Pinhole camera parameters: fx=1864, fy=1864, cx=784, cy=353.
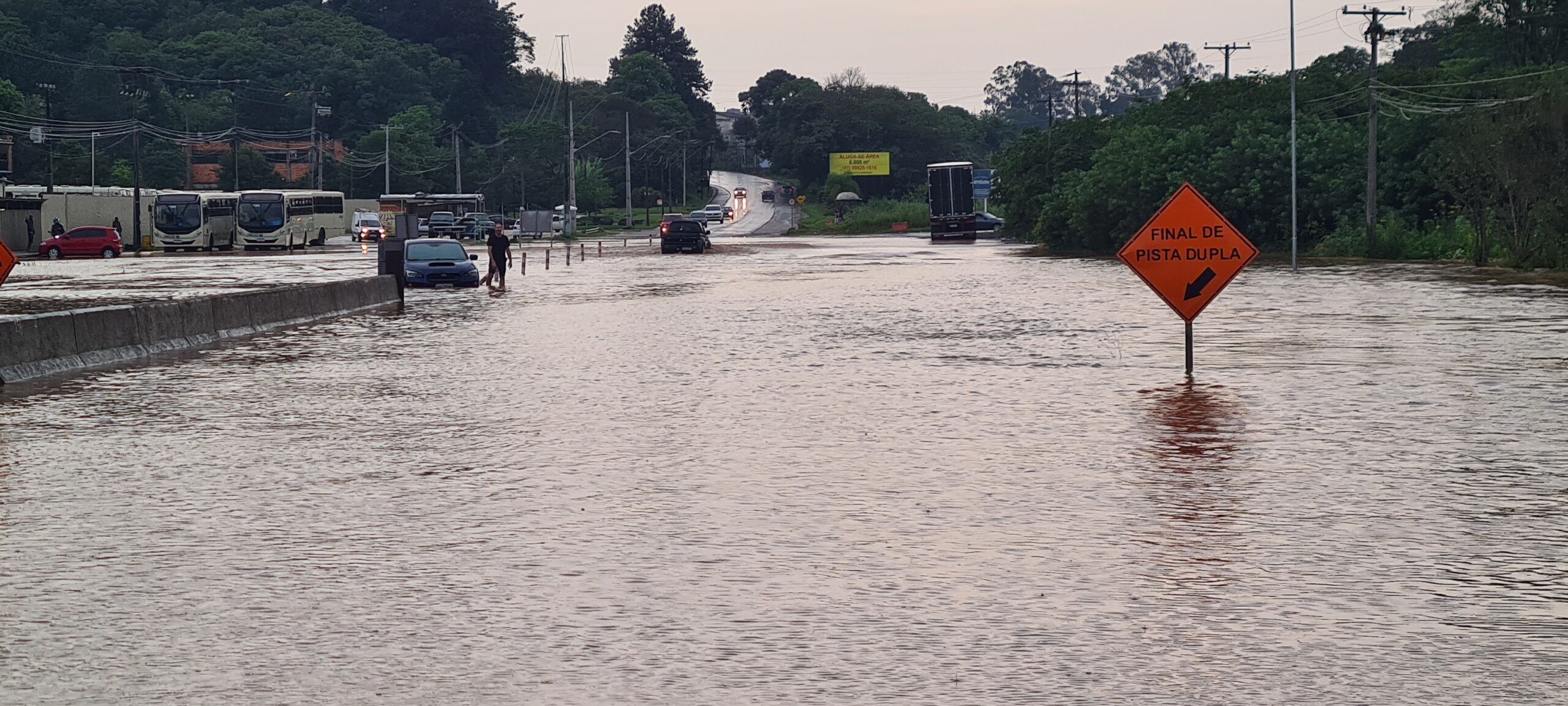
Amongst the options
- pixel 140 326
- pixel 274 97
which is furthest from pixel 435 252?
pixel 274 97

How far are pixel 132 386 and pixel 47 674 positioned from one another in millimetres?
12776

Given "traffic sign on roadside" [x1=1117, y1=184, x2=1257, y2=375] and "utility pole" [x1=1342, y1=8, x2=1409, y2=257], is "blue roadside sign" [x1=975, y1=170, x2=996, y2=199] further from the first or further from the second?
"traffic sign on roadside" [x1=1117, y1=184, x2=1257, y2=375]

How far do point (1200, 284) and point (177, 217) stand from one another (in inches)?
2961

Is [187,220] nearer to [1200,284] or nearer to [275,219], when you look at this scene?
[275,219]

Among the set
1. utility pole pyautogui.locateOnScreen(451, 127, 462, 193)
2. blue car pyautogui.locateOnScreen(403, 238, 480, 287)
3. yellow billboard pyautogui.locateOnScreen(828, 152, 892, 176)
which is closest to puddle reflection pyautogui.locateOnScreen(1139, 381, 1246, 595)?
blue car pyautogui.locateOnScreen(403, 238, 480, 287)

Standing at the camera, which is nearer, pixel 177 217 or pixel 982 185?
pixel 177 217

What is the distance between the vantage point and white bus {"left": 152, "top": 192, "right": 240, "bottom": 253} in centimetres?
8644

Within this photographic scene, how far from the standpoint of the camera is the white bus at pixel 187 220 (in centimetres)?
8644

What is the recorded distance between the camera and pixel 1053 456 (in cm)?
1284

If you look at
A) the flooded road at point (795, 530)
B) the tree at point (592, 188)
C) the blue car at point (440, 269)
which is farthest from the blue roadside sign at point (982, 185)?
the flooded road at point (795, 530)

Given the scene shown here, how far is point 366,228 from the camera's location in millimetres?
102312

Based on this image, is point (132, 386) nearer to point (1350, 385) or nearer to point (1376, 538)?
point (1350, 385)

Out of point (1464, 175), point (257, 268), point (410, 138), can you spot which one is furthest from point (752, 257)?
point (410, 138)

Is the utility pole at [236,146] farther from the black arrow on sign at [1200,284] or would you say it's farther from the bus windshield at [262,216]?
the black arrow on sign at [1200,284]
